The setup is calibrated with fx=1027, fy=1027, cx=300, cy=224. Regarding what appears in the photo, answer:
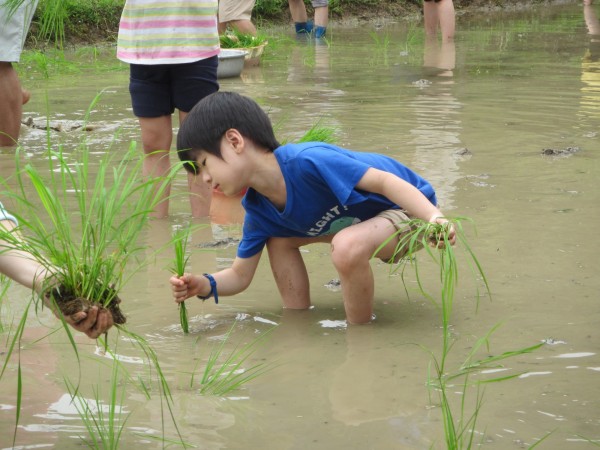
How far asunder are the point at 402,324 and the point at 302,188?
455 mm

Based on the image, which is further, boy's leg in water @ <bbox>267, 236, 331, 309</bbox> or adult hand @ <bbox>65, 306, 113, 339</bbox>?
boy's leg in water @ <bbox>267, 236, 331, 309</bbox>

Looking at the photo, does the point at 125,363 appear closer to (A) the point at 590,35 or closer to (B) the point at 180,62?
(B) the point at 180,62

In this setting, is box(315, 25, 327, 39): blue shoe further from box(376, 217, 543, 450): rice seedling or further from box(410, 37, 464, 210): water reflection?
box(376, 217, 543, 450): rice seedling

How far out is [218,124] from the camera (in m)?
2.61

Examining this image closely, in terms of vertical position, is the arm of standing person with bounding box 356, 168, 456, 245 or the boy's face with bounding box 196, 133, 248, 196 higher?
the boy's face with bounding box 196, 133, 248, 196

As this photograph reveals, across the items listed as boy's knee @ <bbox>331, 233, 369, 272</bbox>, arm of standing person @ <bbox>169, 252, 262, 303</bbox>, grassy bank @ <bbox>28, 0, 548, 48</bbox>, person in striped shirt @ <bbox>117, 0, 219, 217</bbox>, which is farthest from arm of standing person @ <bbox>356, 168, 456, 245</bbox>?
grassy bank @ <bbox>28, 0, 548, 48</bbox>

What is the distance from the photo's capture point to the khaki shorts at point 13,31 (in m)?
4.43

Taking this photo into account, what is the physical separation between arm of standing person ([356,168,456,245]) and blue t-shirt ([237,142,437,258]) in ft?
0.09

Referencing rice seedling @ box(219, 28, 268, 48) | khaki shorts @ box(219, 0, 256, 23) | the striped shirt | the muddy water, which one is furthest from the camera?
khaki shorts @ box(219, 0, 256, 23)

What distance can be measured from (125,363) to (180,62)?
4.86 ft

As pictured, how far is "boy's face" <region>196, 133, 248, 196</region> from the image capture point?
2.61 metres

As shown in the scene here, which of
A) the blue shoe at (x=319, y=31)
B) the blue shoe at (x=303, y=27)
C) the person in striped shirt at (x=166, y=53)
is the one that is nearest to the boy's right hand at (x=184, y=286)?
the person in striped shirt at (x=166, y=53)

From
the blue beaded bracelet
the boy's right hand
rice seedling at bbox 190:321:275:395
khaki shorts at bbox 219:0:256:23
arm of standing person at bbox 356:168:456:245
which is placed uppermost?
khaki shorts at bbox 219:0:256:23

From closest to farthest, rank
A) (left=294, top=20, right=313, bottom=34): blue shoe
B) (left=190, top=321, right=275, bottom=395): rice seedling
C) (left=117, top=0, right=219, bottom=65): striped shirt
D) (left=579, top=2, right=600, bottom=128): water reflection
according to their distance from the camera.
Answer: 1. (left=190, top=321, right=275, bottom=395): rice seedling
2. (left=117, top=0, right=219, bottom=65): striped shirt
3. (left=579, top=2, right=600, bottom=128): water reflection
4. (left=294, top=20, right=313, bottom=34): blue shoe
